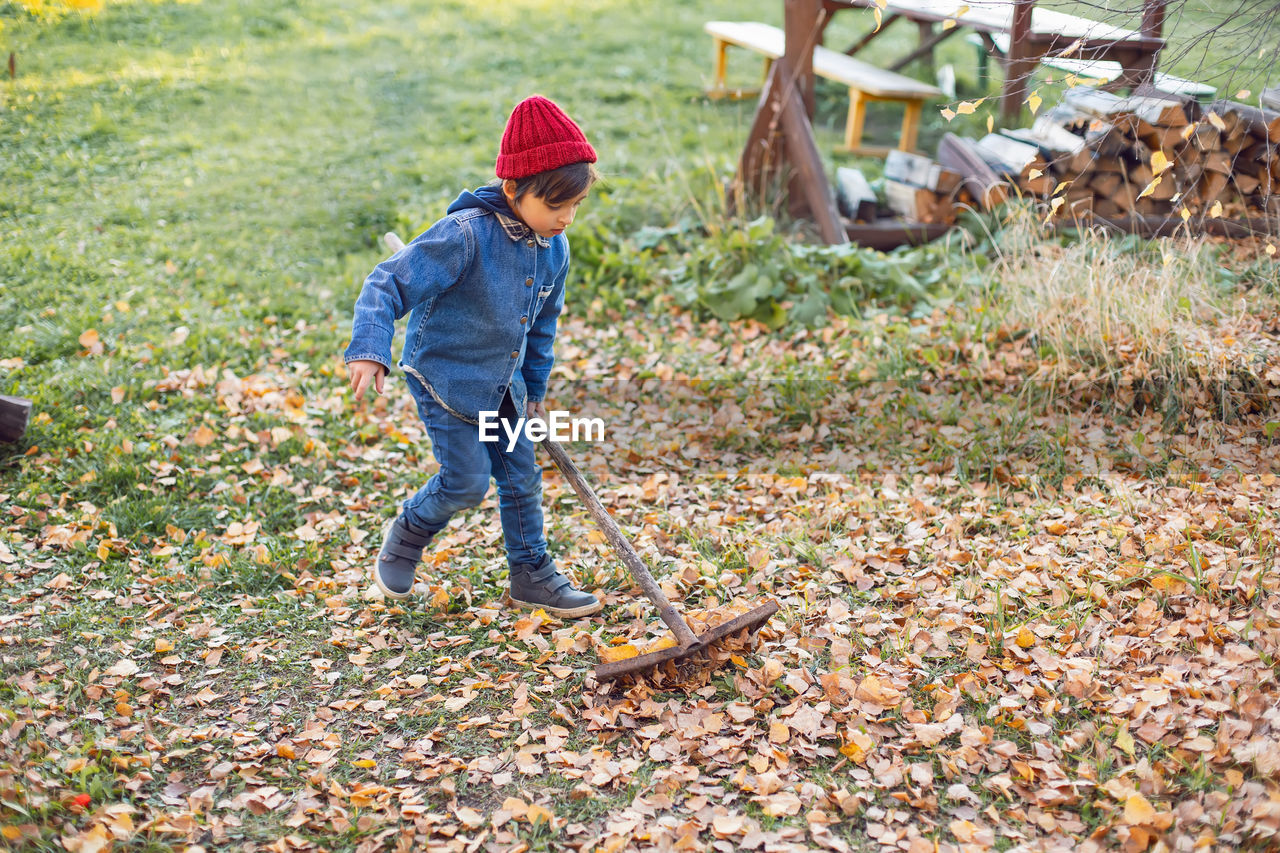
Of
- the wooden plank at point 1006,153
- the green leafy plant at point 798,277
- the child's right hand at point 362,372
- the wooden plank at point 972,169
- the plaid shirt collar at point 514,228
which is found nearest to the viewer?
the child's right hand at point 362,372

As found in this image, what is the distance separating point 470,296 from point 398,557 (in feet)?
3.48

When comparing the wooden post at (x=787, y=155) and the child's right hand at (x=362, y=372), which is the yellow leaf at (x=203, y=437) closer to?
the child's right hand at (x=362, y=372)

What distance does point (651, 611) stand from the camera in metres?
3.43

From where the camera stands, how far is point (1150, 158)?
212 inches

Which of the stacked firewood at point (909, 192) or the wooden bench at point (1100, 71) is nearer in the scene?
the wooden bench at point (1100, 71)

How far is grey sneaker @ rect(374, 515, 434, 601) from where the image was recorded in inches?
134

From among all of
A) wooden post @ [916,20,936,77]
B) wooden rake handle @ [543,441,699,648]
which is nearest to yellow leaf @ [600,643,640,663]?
wooden rake handle @ [543,441,699,648]

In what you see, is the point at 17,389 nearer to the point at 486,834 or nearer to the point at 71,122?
the point at 71,122

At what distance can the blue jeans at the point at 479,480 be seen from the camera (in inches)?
122

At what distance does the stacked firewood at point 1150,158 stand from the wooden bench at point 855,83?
3.52ft

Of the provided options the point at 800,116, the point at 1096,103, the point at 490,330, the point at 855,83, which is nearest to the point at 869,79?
the point at 855,83

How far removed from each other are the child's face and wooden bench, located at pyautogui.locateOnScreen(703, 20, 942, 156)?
4425 millimetres

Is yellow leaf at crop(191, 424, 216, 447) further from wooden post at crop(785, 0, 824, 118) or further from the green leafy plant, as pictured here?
wooden post at crop(785, 0, 824, 118)

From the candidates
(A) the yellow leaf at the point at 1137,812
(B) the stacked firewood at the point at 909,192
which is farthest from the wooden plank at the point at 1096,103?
(A) the yellow leaf at the point at 1137,812
